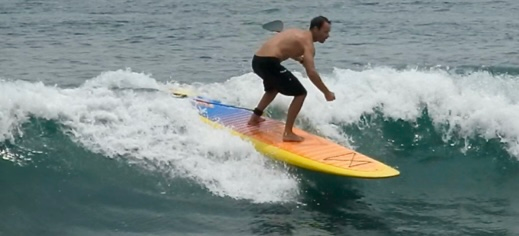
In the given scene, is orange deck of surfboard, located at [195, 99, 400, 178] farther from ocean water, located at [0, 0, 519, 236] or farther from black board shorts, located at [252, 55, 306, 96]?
black board shorts, located at [252, 55, 306, 96]

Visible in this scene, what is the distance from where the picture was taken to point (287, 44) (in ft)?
29.3

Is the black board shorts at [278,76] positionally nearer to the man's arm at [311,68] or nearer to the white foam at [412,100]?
the man's arm at [311,68]

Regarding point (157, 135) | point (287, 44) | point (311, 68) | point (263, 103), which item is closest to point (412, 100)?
point (263, 103)

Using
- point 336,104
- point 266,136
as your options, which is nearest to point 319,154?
point 266,136

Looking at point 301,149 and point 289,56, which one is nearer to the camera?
point 301,149

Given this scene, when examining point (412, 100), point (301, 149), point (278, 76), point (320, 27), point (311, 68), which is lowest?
point (301, 149)

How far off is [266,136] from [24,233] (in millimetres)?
2883

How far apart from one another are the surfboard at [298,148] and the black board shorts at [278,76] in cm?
53

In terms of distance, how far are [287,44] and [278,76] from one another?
1.34 feet

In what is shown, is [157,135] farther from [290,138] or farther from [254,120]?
[290,138]

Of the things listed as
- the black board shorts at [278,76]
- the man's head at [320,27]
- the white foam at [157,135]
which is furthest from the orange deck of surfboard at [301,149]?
the man's head at [320,27]

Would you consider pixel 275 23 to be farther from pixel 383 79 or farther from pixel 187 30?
pixel 187 30

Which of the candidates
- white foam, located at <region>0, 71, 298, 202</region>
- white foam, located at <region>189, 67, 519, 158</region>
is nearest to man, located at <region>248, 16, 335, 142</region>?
white foam, located at <region>0, 71, 298, 202</region>

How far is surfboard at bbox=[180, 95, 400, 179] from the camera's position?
827cm
